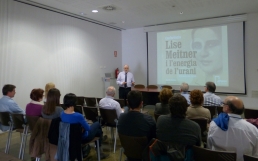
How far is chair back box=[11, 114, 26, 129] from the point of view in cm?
315

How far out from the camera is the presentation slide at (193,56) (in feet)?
22.3

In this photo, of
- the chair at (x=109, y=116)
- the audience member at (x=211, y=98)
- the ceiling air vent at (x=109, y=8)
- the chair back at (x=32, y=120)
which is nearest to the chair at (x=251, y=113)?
the audience member at (x=211, y=98)

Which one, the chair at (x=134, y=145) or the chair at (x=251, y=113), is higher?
the chair at (x=251, y=113)

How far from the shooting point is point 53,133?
2443 millimetres

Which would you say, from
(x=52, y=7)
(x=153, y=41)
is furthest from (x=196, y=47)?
(x=52, y=7)

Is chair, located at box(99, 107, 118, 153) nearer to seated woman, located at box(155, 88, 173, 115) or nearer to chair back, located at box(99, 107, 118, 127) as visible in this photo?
chair back, located at box(99, 107, 118, 127)

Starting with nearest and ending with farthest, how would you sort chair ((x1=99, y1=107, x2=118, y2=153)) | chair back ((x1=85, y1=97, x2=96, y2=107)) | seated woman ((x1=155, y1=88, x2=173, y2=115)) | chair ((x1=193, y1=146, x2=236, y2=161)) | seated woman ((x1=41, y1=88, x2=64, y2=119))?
chair ((x1=193, y1=146, x2=236, y2=161)) < seated woman ((x1=41, y1=88, x2=64, y2=119)) < seated woman ((x1=155, y1=88, x2=173, y2=115)) < chair ((x1=99, y1=107, x2=118, y2=153)) < chair back ((x1=85, y1=97, x2=96, y2=107))

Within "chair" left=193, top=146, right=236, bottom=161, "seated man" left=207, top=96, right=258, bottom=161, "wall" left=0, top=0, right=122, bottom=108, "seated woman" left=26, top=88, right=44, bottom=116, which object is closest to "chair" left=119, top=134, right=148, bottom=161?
"chair" left=193, top=146, right=236, bottom=161

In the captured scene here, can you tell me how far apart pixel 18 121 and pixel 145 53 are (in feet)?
19.6

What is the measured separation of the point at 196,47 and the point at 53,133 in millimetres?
6088

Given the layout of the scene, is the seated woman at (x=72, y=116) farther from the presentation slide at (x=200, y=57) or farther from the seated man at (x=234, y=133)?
the presentation slide at (x=200, y=57)

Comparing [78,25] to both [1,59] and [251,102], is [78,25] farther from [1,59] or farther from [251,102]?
[251,102]

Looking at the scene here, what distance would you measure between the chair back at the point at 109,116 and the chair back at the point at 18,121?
1254 millimetres

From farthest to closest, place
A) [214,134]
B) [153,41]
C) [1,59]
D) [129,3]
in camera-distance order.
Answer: [153,41], [129,3], [1,59], [214,134]
